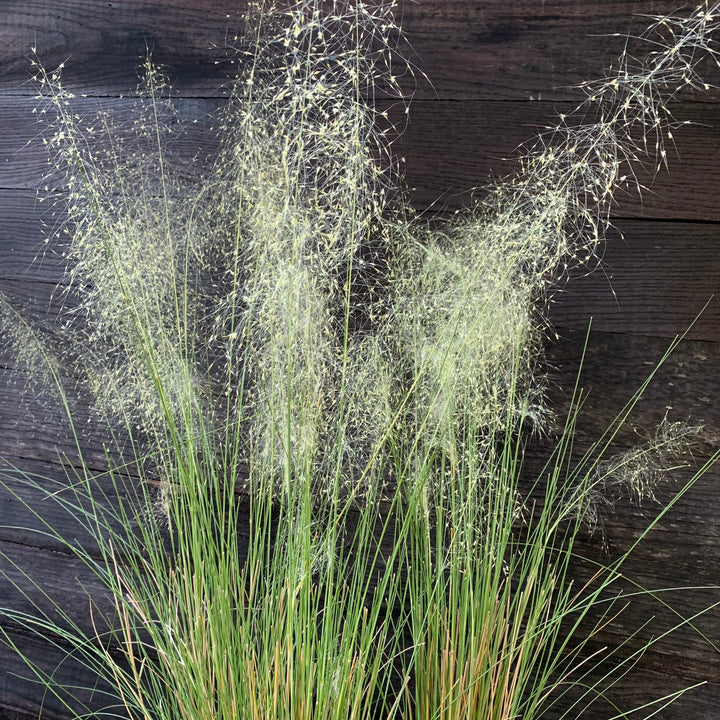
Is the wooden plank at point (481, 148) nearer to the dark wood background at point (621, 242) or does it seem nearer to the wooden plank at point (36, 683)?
the dark wood background at point (621, 242)

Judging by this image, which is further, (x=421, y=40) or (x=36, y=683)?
(x=36, y=683)

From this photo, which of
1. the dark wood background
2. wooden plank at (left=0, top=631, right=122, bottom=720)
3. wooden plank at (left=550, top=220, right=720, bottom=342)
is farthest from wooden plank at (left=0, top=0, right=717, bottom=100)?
wooden plank at (left=0, top=631, right=122, bottom=720)

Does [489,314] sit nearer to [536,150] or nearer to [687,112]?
[536,150]

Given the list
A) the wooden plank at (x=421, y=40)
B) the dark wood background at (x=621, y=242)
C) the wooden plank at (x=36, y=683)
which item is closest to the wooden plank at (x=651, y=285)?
the dark wood background at (x=621, y=242)

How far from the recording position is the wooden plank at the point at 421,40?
3.28 feet

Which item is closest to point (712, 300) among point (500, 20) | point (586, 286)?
point (586, 286)

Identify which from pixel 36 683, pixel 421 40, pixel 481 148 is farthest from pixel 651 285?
pixel 36 683

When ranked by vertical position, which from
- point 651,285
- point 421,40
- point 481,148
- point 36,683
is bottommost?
point 36,683

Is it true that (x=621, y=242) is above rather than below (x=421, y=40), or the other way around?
below

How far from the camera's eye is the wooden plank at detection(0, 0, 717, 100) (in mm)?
1000

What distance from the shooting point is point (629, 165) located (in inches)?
39.1

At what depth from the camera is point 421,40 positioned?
107cm

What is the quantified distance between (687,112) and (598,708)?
853 millimetres

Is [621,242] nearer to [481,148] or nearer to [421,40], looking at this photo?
[481,148]
